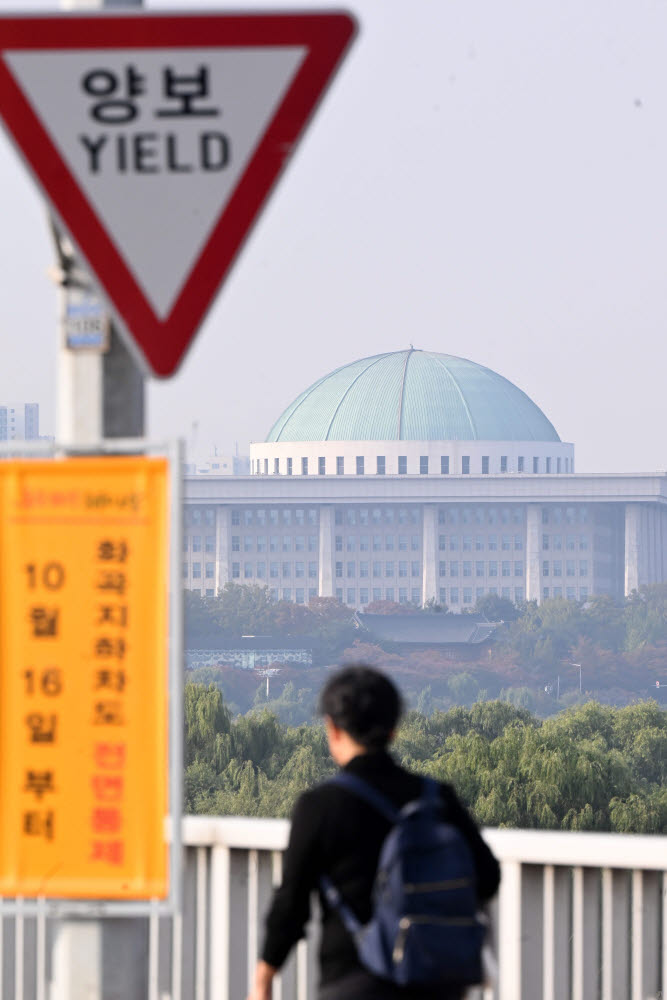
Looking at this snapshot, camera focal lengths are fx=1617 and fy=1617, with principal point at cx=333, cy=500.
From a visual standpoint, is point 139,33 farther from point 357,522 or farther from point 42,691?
point 357,522

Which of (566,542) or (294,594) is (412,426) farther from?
(294,594)

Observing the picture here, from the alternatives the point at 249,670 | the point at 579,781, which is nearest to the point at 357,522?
the point at 249,670

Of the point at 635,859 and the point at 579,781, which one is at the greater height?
the point at 635,859

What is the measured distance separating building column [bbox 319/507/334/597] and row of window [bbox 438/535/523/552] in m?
10.1

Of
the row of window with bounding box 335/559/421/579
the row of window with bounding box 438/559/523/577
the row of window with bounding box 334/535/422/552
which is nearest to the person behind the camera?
the row of window with bounding box 334/535/422/552

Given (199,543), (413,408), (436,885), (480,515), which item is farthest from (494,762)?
(413,408)

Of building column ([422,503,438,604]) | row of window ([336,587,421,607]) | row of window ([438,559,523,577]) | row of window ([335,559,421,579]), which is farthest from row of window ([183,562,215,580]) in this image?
row of window ([438,559,523,577])

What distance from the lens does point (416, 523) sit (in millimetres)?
147750

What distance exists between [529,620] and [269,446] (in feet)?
107

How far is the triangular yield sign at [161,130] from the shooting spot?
8.31 feet

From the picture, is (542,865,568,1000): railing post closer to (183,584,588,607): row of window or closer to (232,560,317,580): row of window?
(183,584,588,607): row of window

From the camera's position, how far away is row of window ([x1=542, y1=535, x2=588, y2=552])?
483 feet

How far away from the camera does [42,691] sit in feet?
9.23

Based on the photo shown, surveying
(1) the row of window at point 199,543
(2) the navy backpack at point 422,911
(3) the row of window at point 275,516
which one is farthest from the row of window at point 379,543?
(2) the navy backpack at point 422,911
